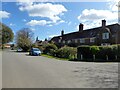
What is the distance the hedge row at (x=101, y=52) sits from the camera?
35.1 meters

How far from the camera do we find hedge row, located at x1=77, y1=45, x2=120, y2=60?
35125 mm

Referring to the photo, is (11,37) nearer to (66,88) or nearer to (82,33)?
(82,33)

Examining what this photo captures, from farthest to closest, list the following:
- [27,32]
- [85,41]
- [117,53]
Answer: [27,32] → [85,41] → [117,53]

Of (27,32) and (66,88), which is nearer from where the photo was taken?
(66,88)

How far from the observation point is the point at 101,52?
35.9m

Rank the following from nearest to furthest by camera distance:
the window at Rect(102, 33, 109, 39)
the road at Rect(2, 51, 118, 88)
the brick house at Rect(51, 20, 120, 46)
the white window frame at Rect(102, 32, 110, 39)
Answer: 1. the road at Rect(2, 51, 118, 88)
2. the brick house at Rect(51, 20, 120, 46)
3. the white window frame at Rect(102, 32, 110, 39)
4. the window at Rect(102, 33, 109, 39)

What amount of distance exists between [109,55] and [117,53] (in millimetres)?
1194

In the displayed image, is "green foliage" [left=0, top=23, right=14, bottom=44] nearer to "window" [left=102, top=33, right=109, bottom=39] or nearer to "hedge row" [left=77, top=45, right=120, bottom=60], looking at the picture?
"window" [left=102, top=33, right=109, bottom=39]

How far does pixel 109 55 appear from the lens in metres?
35.5

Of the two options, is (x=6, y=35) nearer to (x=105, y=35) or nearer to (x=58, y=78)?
(x=105, y=35)

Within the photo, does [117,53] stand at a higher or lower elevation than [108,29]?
lower

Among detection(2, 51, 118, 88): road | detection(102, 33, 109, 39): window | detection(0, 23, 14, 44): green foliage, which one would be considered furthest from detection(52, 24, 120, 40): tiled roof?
detection(0, 23, 14, 44): green foliage

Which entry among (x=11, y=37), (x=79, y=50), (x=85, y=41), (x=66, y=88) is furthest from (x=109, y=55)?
(x=11, y=37)

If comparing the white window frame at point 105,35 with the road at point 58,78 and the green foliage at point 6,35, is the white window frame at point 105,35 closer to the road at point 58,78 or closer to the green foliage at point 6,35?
the road at point 58,78
